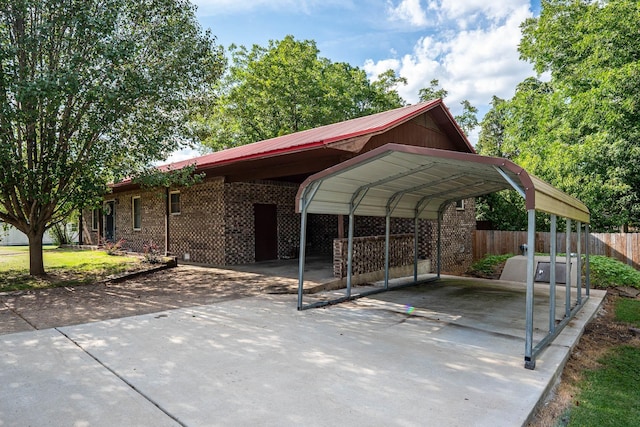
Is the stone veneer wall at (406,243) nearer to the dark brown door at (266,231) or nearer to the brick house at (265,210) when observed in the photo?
the brick house at (265,210)

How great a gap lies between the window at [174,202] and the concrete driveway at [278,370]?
8.18m

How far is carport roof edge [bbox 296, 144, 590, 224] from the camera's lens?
419cm

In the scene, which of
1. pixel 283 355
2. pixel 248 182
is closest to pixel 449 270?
pixel 248 182

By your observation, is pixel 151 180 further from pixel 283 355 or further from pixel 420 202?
pixel 283 355

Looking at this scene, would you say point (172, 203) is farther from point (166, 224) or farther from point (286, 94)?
point (286, 94)

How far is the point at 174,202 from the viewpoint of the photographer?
45.1 ft

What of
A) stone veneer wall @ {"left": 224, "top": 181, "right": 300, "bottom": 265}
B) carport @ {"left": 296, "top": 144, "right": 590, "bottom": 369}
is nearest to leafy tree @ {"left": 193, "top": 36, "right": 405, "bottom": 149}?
stone veneer wall @ {"left": 224, "top": 181, "right": 300, "bottom": 265}

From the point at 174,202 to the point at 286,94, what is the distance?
Answer: 43.6 feet

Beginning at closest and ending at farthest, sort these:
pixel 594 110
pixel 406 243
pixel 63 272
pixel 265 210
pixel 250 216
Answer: pixel 63 272
pixel 406 243
pixel 250 216
pixel 265 210
pixel 594 110

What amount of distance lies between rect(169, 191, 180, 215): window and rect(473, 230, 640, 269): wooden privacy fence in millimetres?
10621

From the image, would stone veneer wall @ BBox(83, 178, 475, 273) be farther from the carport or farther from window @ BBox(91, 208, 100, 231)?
window @ BBox(91, 208, 100, 231)

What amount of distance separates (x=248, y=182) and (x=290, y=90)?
14162mm

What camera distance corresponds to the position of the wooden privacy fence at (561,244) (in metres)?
11.0

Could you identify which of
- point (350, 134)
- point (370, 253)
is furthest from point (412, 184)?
point (370, 253)
